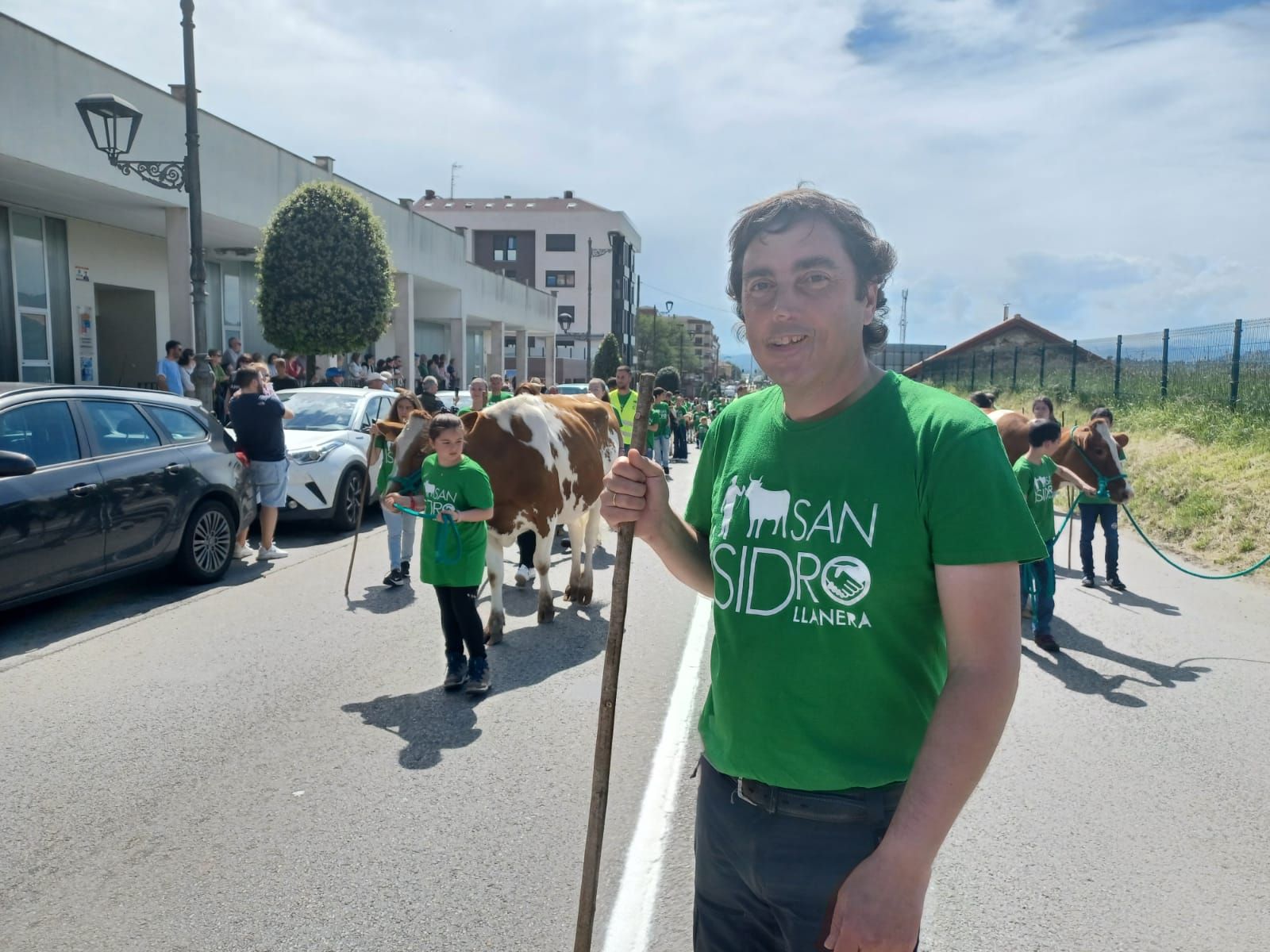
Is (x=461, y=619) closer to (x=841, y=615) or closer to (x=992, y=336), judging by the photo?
(x=841, y=615)

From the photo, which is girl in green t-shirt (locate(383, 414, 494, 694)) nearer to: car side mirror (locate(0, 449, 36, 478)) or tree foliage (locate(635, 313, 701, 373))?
car side mirror (locate(0, 449, 36, 478))

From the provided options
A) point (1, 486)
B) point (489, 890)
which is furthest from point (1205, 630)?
point (1, 486)

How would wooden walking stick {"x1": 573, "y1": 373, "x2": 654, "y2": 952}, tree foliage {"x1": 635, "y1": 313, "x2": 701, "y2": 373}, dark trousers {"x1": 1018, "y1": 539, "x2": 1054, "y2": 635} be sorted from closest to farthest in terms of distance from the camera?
wooden walking stick {"x1": 573, "y1": 373, "x2": 654, "y2": 952} → dark trousers {"x1": 1018, "y1": 539, "x2": 1054, "y2": 635} → tree foliage {"x1": 635, "y1": 313, "x2": 701, "y2": 373}

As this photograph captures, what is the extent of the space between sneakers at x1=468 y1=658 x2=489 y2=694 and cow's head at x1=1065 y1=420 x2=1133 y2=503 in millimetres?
6746

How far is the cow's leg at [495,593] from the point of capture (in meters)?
7.32

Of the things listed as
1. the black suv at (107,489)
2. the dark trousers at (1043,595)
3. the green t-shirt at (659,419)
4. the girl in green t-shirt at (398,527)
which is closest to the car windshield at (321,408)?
the black suv at (107,489)

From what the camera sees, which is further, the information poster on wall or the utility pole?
the utility pole

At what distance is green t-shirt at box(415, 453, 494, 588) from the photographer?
607cm

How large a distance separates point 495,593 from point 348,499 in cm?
554

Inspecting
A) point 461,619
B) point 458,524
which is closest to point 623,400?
point 458,524

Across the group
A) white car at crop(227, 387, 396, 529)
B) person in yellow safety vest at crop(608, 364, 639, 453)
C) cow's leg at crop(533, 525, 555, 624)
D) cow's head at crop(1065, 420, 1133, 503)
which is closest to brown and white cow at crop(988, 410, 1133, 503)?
cow's head at crop(1065, 420, 1133, 503)

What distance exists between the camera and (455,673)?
6.16 metres

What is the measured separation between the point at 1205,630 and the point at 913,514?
784cm

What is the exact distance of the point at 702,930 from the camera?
84.6 inches
